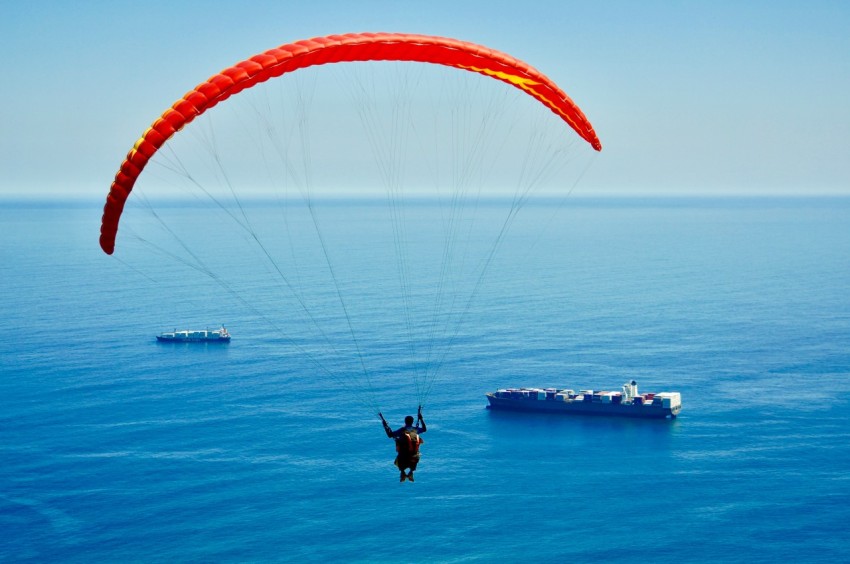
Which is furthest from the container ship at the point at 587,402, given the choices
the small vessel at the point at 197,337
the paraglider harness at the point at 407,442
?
the paraglider harness at the point at 407,442

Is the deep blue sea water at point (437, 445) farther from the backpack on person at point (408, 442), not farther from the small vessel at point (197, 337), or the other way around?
the backpack on person at point (408, 442)

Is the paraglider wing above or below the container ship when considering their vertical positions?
above

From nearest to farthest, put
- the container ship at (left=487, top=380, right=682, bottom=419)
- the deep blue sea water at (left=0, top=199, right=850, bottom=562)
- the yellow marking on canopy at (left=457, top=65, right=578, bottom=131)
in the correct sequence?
the yellow marking on canopy at (left=457, top=65, right=578, bottom=131) < the deep blue sea water at (left=0, top=199, right=850, bottom=562) < the container ship at (left=487, top=380, right=682, bottom=419)

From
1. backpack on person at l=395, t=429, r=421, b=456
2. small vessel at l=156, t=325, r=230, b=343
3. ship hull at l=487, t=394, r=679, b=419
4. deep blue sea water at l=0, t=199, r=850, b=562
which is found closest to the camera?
backpack on person at l=395, t=429, r=421, b=456

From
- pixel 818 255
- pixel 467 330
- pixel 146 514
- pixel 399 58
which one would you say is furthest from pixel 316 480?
pixel 818 255

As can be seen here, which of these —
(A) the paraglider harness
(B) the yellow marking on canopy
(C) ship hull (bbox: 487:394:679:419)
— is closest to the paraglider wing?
(B) the yellow marking on canopy

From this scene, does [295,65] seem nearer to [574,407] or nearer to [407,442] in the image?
[407,442]

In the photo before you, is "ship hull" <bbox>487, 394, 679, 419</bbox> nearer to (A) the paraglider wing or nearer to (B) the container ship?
(B) the container ship
